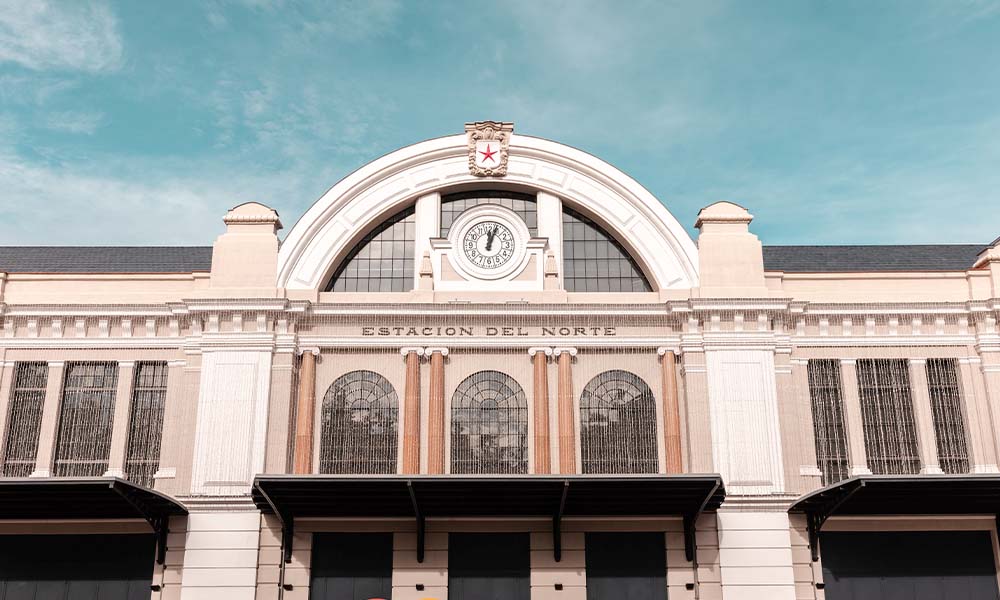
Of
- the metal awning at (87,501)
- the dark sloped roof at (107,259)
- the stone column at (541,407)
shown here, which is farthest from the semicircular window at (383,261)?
the metal awning at (87,501)

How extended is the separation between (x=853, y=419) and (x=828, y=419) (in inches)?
25.4

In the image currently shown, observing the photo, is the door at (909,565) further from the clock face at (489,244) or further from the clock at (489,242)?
the clock face at (489,244)

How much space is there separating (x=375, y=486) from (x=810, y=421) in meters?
11.8

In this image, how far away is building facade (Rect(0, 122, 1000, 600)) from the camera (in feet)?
80.5

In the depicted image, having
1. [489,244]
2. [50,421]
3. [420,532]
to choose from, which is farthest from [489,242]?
[50,421]

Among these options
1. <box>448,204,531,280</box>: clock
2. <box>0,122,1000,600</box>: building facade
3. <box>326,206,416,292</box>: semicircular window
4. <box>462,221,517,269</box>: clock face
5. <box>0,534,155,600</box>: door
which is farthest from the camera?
<box>326,206,416,292</box>: semicircular window

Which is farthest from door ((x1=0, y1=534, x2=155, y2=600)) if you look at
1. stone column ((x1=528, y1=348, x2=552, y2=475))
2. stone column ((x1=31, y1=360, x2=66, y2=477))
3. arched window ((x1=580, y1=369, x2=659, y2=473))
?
arched window ((x1=580, y1=369, x2=659, y2=473))

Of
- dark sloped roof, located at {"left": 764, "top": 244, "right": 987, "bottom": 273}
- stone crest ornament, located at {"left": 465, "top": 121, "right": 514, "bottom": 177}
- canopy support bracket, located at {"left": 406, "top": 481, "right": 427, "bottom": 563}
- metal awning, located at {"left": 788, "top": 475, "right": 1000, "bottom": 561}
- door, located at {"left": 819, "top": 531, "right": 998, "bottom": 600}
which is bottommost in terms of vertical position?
door, located at {"left": 819, "top": 531, "right": 998, "bottom": 600}

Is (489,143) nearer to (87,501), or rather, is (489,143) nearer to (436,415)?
(436,415)

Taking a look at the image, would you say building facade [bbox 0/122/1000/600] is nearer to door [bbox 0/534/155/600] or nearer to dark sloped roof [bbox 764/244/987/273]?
door [bbox 0/534/155/600]

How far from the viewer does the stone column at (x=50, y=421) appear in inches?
1022

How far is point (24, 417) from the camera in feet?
87.2

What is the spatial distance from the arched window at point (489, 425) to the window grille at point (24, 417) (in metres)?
11.3

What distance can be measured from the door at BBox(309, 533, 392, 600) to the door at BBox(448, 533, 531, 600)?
1.70 metres
